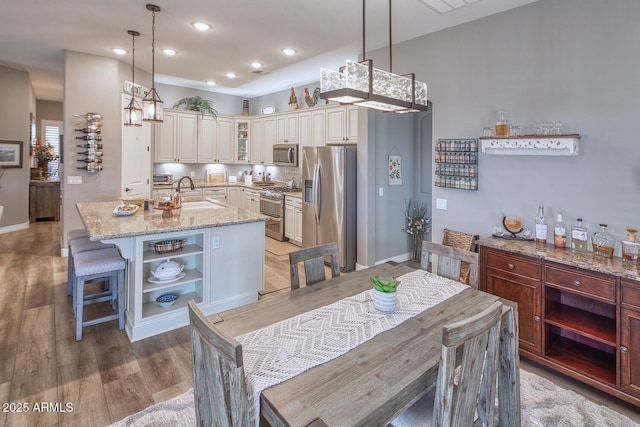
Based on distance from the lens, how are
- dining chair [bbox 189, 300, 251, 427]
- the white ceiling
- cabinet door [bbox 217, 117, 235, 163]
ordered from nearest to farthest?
dining chair [bbox 189, 300, 251, 427]
the white ceiling
cabinet door [bbox 217, 117, 235, 163]

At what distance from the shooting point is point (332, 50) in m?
4.70

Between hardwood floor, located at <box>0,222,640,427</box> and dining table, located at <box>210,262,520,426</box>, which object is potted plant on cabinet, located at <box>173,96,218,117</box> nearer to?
hardwood floor, located at <box>0,222,640,427</box>

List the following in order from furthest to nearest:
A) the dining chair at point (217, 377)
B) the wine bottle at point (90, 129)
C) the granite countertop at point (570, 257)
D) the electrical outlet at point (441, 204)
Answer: the wine bottle at point (90, 129) < the electrical outlet at point (441, 204) < the granite countertop at point (570, 257) < the dining chair at point (217, 377)

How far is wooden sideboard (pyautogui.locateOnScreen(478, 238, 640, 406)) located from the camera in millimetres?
2205

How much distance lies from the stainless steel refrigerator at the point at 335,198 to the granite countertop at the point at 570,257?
7.21ft

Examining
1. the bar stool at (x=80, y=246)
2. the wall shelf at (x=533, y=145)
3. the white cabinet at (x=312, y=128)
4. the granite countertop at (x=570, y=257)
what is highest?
the white cabinet at (x=312, y=128)

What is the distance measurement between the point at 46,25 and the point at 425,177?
5.30 metres

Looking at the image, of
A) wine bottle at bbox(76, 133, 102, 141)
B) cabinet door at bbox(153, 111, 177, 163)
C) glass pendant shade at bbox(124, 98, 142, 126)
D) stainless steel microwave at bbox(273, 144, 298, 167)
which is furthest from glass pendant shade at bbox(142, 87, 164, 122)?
cabinet door at bbox(153, 111, 177, 163)

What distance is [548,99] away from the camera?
118 inches

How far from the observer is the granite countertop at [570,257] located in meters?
2.26

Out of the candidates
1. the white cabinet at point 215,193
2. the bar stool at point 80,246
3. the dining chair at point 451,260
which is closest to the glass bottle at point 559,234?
the dining chair at point 451,260

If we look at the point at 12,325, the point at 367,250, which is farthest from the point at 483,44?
the point at 12,325

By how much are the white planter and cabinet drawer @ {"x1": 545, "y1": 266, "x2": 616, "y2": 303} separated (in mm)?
1504

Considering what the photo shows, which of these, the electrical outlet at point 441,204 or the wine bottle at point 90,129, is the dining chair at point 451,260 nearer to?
the electrical outlet at point 441,204
